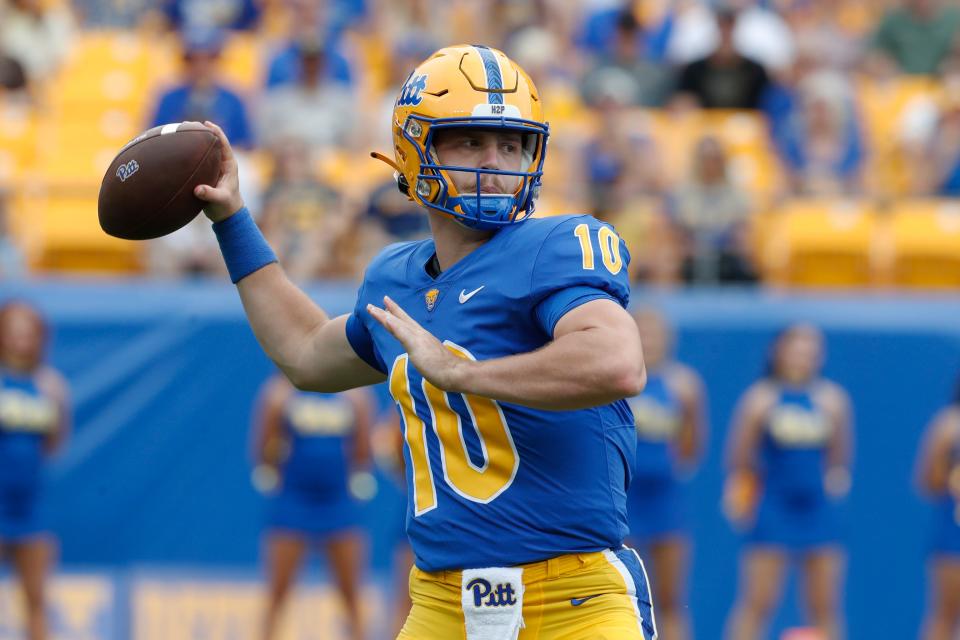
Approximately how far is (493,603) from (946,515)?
5.73 m

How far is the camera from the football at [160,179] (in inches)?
139

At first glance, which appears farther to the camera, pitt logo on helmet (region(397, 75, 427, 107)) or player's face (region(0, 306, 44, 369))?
player's face (region(0, 306, 44, 369))

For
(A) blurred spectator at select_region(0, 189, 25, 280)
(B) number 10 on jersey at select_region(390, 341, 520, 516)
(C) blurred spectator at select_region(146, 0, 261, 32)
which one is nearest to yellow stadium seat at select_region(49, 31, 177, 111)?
(C) blurred spectator at select_region(146, 0, 261, 32)

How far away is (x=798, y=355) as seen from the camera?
331 inches

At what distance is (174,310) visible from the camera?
877cm

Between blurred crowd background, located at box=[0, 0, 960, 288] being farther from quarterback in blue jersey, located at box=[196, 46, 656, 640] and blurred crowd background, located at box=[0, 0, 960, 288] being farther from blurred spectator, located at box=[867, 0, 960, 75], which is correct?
quarterback in blue jersey, located at box=[196, 46, 656, 640]

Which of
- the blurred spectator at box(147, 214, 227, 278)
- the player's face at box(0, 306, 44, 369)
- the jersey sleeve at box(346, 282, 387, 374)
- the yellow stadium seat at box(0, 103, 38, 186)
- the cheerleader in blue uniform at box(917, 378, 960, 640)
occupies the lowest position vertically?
the cheerleader in blue uniform at box(917, 378, 960, 640)

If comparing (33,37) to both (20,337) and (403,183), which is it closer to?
(20,337)

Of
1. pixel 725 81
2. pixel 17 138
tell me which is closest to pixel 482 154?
pixel 17 138

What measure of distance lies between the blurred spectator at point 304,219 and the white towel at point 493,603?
227 inches

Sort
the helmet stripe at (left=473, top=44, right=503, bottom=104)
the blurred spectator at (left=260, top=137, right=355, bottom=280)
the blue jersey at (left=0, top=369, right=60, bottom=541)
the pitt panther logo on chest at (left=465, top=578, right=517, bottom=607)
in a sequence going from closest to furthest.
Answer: the pitt panther logo on chest at (left=465, top=578, right=517, bottom=607) → the helmet stripe at (left=473, top=44, right=503, bottom=104) → the blue jersey at (left=0, top=369, right=60, bottom=541) → the blurred spectator at (left=260, top=137, right=355, bottom=280)

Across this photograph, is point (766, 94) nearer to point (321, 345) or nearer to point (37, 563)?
point (37, 563)

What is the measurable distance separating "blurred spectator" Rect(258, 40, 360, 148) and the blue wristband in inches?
237

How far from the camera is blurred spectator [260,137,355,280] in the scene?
28.8 feet
